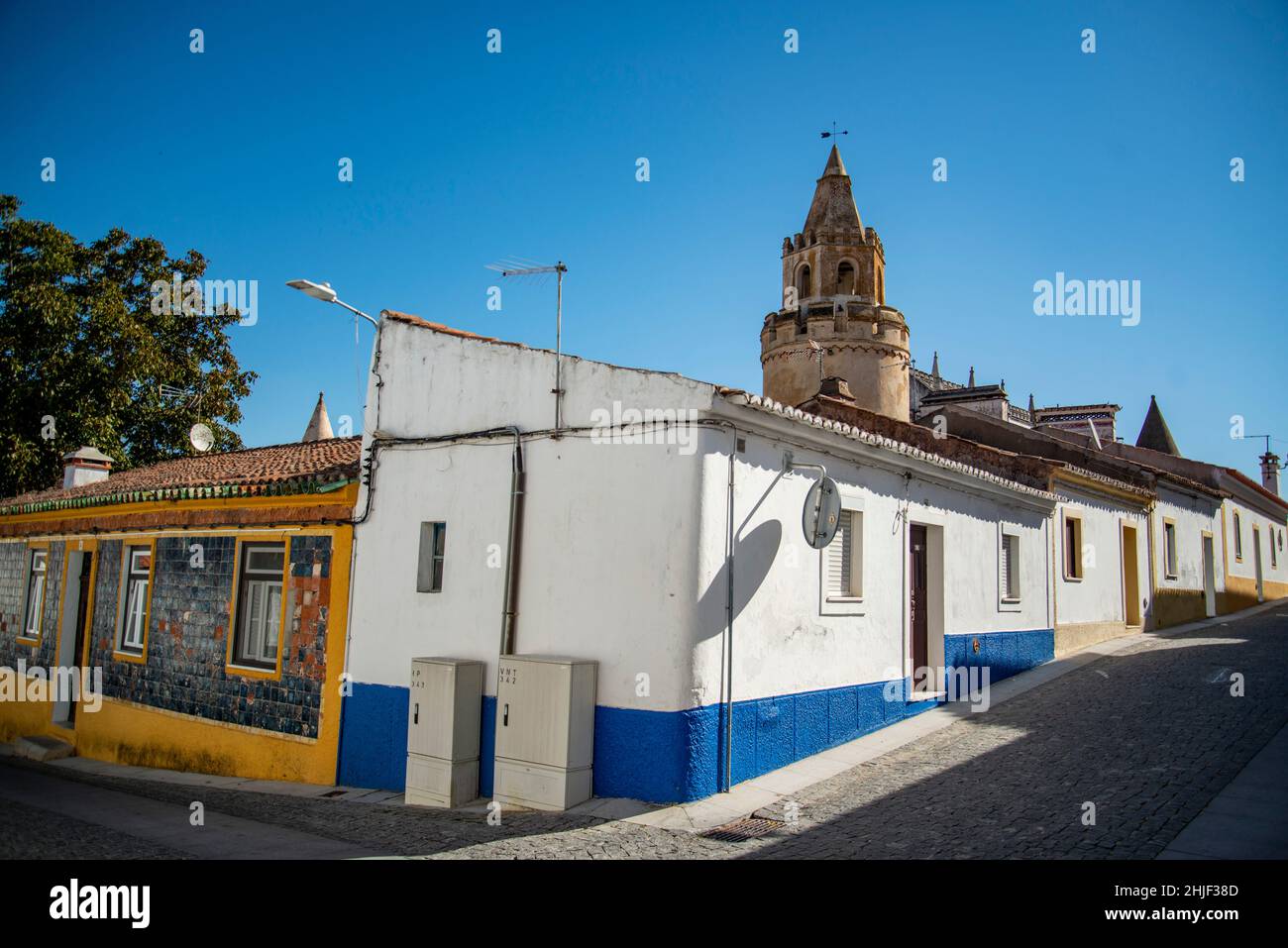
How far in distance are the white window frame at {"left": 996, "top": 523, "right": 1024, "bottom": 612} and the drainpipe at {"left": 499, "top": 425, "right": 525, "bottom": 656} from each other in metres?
8.06

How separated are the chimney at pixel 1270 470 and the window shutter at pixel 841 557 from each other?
43142 mm

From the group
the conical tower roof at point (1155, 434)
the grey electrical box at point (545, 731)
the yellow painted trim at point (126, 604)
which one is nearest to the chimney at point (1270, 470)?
the conical tower roof at point (1155, 434)

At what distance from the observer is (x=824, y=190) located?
33.4 metres

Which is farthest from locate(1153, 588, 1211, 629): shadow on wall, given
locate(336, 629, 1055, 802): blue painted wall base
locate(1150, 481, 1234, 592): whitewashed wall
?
locate(336, 629, 1055, 802): blue painted wall base

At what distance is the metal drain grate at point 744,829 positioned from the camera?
6.38 metres

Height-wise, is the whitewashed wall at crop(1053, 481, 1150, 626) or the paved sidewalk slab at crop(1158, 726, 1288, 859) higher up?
the whitewashed wall at crop(1053, 481, 1150, 626)

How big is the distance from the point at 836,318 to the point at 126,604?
25.4 m

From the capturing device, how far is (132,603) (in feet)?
41.3

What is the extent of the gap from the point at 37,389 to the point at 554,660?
17841 mm

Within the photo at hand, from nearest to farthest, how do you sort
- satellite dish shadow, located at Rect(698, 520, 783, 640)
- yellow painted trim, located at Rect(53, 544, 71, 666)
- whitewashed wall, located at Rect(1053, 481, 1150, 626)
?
satellite dish shadow, located at Rect(698, 520, 783, 640) → yellow painted trim, located at Rect(53, 544, 71, 666) → whitewashed wall, located at Rect(1053, 481, 1150, 626)

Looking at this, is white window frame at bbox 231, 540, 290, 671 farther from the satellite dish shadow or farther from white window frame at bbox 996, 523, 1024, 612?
white window frame at bbox 996, 523, 1024, 612

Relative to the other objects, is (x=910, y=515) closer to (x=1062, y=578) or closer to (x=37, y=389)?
(x=1062, y=578)

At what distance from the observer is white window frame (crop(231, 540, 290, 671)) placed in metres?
10.4
